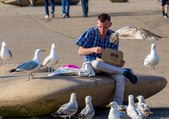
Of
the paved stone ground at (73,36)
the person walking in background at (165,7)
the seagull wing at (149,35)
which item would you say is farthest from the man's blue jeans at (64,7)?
the seagull wing at (149,35)

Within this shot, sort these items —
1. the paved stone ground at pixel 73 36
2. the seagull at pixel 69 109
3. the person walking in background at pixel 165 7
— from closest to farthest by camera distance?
the seagull at pixel 69 109, the paved stone ground at pixel 73 36, the person walking in background at pixel 165 7

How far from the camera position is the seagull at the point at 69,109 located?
860cm

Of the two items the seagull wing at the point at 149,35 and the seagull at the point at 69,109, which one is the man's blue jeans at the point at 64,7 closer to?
the seagull wing at the point at 149,35

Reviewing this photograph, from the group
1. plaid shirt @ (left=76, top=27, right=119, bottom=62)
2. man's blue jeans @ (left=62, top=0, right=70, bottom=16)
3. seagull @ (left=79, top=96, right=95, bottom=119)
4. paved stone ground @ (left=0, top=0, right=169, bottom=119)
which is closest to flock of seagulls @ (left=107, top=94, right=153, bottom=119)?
seagull @ (left=79, top=96, right=95, bottom=119)

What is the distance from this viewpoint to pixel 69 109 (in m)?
8.62

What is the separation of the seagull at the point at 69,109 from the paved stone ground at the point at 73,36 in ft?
2.52

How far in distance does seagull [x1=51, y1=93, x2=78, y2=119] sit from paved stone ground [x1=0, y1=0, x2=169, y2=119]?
0.77 meters

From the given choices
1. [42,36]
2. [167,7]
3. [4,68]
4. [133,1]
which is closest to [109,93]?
[4,68]

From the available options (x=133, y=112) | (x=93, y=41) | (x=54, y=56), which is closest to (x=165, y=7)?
(x=54, y=56)

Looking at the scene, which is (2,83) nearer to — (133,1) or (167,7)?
(167,7)

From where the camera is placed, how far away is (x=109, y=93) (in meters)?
9.58

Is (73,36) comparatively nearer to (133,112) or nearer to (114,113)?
(133,112)

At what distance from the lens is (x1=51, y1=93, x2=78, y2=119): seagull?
8.60 m

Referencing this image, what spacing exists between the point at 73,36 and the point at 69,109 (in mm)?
12373
